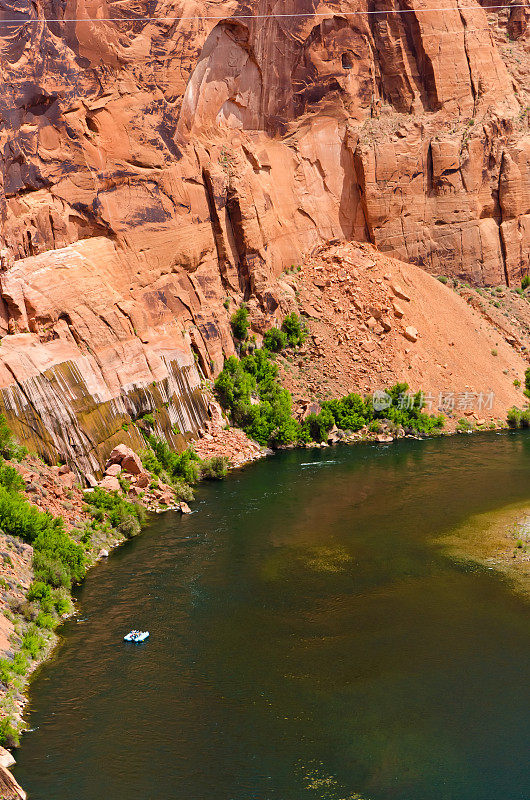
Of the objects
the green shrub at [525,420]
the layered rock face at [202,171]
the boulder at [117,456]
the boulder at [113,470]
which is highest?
the layered rock face at [202,171]

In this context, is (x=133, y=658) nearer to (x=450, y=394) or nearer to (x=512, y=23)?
(x=450, y=394)

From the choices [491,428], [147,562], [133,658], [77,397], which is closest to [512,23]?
[491,428]

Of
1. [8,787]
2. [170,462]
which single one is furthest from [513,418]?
[8,787]

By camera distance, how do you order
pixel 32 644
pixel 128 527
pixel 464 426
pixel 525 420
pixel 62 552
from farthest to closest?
1. pixel 525 420
2. pixel 464 426
3. pixel 128 527
4. pixel 62 552
5. pixel 32 644

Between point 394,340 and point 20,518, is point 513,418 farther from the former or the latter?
point 20,518

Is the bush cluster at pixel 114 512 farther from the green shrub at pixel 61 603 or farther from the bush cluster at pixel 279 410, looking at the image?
the bush cluster at pixel 279 410

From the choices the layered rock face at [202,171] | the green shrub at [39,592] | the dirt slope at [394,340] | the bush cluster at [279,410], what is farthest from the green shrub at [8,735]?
the dirt slope at [394,340]
